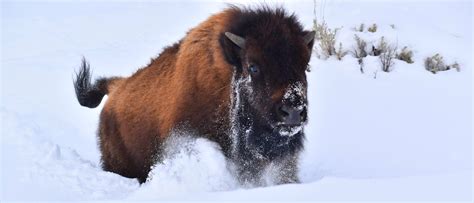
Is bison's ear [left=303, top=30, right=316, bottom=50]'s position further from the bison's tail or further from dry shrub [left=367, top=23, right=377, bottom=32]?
dry shrub [left=367, top=23, right=377, bottom=32]

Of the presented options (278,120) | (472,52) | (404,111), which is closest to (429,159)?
(404,111)

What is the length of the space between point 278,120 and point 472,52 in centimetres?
551

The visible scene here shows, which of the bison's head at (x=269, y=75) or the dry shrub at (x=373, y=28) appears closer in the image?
the bison's head at (x=269, y=75)

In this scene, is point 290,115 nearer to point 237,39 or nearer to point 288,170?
point 237,39

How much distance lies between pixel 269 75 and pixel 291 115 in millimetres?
341

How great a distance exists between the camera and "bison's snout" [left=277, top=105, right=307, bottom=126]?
3963mm

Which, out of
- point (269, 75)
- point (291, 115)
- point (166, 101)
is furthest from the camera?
point (166, 101)

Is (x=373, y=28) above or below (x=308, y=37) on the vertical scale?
below

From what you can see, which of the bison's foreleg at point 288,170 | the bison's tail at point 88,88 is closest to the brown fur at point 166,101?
the bison's foreleg at point 288,170

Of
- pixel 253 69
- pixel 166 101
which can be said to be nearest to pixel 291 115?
pixel 253 69

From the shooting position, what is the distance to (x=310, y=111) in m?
7.40

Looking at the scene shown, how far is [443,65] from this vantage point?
8203 millimetres

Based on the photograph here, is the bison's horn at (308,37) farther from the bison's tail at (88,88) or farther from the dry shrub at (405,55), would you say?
the dry shrub at (405,55)

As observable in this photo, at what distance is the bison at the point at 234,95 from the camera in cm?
416
